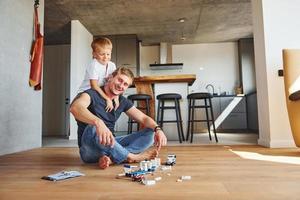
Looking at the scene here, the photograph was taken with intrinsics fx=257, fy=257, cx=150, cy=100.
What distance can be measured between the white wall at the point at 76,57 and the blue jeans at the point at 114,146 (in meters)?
3.19

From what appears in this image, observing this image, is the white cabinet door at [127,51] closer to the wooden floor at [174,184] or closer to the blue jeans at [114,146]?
the blue jeans at [114,146]

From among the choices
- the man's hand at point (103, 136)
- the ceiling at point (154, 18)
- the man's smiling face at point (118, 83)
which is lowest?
the man's hand at point (103, 136)

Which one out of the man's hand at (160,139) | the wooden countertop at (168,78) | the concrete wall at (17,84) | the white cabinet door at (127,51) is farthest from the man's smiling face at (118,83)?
the white cabinet door at (127,51)

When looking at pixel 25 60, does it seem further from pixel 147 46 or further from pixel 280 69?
pixel 147 46

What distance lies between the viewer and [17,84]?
9.41 feet

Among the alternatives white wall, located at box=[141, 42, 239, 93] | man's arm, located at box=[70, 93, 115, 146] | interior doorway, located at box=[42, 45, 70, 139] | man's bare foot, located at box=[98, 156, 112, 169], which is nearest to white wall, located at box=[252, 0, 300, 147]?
man's bare foot, located at box=[98, 156, 112, 169]

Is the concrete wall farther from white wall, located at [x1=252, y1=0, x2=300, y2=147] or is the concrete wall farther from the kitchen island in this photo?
white wall, located at [x1=252, y1=0, x2=300, y2=147]

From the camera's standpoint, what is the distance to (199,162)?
1884mm

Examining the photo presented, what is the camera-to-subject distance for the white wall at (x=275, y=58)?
2.84 metres

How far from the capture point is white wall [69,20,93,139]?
4.91m

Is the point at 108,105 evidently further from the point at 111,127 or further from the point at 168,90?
the point at 168,90

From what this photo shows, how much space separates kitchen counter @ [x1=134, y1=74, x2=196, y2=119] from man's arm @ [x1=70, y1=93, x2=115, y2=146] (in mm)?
2137

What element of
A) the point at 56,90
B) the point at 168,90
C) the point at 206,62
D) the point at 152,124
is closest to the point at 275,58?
the point at 168,90

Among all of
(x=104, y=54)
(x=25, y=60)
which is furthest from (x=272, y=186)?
(x=25, y=60)
